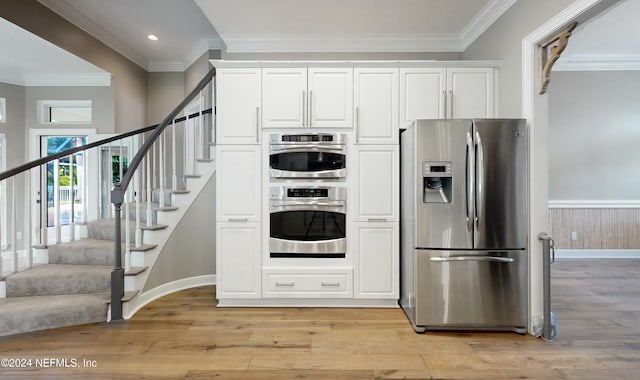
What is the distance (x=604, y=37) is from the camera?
3.93 m

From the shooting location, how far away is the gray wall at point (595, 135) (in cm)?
460

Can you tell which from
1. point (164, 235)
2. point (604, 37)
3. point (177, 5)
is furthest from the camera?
point (604, 37)

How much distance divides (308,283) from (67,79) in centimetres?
504

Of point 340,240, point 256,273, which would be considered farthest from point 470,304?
point 256,273

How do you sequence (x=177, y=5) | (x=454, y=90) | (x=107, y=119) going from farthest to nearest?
1. (x=107, y=119)
2. (x=177, y=5)
3. (x=454, y=90)

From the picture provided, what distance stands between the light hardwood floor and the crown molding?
2.88 meters

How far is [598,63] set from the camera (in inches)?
180

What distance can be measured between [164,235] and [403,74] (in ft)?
9.88

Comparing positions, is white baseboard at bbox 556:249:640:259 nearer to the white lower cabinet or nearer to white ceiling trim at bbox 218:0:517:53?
white ceiling trim at bbox 218:0:517:53

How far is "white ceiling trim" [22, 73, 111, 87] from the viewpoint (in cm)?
452

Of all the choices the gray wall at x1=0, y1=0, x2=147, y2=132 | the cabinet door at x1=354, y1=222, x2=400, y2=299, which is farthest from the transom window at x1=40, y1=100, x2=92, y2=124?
the cabinet door at x1=354, y1=222, x2=400, y2=299

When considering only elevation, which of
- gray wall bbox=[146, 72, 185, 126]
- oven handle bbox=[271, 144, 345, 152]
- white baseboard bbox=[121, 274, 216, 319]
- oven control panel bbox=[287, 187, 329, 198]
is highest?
gray wall bbox=[146, 72, 185, 126]

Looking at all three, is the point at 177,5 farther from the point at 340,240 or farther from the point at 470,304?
the point at 470,304

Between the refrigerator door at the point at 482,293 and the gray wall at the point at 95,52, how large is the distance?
190 inches
